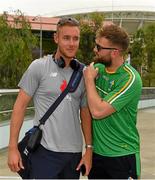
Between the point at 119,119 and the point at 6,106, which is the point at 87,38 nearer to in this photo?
the point at 6,106

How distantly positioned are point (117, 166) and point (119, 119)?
0.32 meters

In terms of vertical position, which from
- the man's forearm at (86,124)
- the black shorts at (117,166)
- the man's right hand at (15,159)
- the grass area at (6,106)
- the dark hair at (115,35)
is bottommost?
the grass area at (6,106)

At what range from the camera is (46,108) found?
9.66ft

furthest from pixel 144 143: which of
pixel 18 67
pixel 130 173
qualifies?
pixel 18 67

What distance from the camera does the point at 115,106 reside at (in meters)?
2.99

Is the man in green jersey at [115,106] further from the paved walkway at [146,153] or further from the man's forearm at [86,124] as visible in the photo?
the paved walkway at [146,153]

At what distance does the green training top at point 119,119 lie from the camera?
3.04 metres

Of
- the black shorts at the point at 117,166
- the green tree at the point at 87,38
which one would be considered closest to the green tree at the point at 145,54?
the green tree at the point at 87,38

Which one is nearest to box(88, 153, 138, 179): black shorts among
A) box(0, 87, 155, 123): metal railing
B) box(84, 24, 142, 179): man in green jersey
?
box(84, 24, 142, 179): man in green jersey

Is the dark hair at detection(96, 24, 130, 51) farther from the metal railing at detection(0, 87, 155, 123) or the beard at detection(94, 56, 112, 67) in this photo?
the metal railing at detection(0, 87, 155, 123)

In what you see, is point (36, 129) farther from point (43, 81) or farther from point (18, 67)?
point (18, 67)

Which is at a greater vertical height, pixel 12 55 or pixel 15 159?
pixel 15 159

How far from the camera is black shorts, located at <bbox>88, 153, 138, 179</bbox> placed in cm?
307

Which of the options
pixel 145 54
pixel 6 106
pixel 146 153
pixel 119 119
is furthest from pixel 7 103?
pixel 145 54
